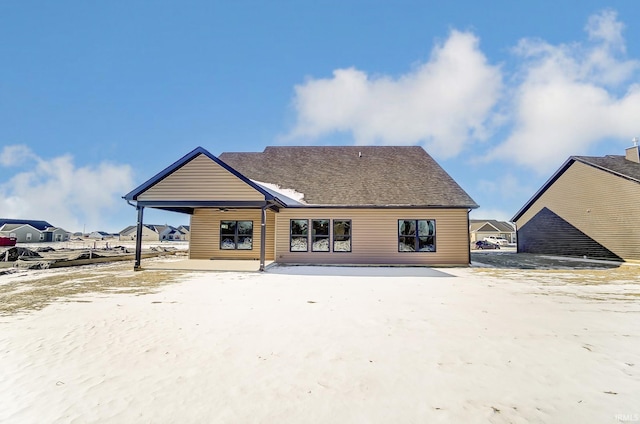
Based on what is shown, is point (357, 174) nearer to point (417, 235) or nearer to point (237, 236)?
point (417, 235)

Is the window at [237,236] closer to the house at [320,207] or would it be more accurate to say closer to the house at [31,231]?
the house at [320,207]

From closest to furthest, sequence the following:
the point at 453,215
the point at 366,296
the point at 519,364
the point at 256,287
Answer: the point at 519,364
the point at 366,296
the point at 256,287
the point at 453,215

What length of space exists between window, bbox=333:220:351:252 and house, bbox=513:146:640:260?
17825mm

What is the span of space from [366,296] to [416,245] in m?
9.11

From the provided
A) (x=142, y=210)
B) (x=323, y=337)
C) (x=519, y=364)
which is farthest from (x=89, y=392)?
(x=142, y=210)

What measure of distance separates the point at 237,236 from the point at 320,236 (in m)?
5.38

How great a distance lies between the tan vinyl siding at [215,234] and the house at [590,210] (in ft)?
72.4

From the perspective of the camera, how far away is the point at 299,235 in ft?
56.9

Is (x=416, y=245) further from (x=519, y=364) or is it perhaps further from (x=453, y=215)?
(x=519, y=364)

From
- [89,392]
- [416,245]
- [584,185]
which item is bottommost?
[89,392]

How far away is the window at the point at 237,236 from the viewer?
62.6 feet

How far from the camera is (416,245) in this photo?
55.3 ft

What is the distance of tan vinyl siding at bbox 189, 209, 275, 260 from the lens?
61.9 ft

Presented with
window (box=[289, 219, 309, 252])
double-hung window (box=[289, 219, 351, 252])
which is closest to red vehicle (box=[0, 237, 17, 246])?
window (box=[289, 219, 309, 252])
